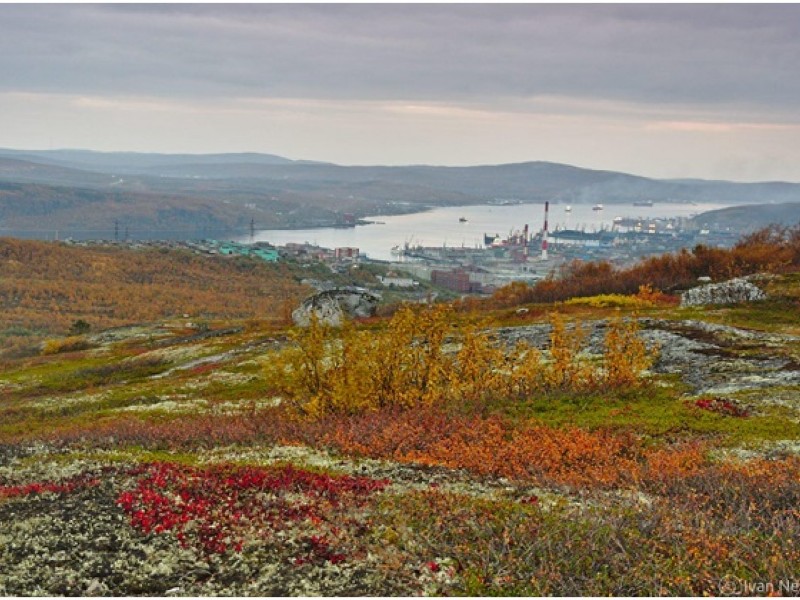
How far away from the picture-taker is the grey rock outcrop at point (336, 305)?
7700 centimetres

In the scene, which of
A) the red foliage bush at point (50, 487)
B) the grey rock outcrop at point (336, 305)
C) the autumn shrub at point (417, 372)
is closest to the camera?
the red foliage bush at point (50, 487)

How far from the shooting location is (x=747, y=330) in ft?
142

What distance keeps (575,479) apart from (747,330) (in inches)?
1165

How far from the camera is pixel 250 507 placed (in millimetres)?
16547

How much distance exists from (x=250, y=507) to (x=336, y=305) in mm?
61075

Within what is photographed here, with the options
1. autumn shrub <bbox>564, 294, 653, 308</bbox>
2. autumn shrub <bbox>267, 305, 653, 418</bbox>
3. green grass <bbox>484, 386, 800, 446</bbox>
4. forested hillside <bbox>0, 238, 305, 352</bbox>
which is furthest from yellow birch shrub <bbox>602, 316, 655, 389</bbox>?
forested hillside <bbox>0, 238, 305, 352</bbox>

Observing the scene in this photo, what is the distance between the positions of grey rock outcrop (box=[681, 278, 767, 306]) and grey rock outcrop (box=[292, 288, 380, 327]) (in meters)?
35.1

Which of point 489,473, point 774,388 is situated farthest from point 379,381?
point 774,388

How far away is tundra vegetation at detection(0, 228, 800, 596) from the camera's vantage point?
13320mm

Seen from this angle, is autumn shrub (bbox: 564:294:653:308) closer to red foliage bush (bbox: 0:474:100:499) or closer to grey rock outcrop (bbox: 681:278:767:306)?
grey rock outcrop (bbox: 681:278:767:306)

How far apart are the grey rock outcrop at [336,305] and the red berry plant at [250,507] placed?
56.2 meters

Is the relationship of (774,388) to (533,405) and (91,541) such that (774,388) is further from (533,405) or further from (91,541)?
(91,541)

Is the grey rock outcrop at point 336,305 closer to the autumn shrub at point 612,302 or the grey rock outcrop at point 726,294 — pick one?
the autumn shrub at point 612,302

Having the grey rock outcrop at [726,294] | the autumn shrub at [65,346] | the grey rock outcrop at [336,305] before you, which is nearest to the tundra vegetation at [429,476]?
the grey rock outcrop at [726,294]
